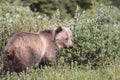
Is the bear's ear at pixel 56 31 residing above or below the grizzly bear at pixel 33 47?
above

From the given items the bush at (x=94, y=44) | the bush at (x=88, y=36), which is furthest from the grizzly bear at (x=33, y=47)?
the bush at (x=94, y=44)

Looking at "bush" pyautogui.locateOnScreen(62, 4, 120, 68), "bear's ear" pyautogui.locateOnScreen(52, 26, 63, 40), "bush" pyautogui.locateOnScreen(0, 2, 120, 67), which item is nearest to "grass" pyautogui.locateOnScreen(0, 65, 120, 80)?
"bush" pyautogui.locateOnScreen(0, 2, 120, 67)

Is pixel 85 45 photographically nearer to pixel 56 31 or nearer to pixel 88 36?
pixel 88 36

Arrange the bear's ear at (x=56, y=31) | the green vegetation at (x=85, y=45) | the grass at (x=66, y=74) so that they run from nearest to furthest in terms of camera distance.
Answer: the grass at (x=66, y=74)
the green vegetation at (x=85, y=45)
the bear's ear at (x=56, y=31)

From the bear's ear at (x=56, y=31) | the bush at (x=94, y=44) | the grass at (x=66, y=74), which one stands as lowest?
the grass at (x=66, y=74)

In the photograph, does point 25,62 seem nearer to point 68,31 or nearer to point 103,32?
point 68,31

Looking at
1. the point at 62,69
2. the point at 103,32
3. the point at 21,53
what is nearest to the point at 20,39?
the point at 21,53

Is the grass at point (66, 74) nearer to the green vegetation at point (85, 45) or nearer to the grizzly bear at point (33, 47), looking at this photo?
the green vegetation at point (85, 45)

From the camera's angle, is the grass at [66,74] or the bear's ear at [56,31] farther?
the bear's ear at [56,31]

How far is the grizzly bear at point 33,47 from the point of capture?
10.0 m

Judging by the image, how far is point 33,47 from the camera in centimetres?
1041

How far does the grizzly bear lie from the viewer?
10008mm

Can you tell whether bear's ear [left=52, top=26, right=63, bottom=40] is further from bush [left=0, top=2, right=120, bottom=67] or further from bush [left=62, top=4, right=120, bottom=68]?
bush [left=62, top=4, right=120, bottom=68]

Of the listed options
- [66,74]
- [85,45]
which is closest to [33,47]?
[66,74]
